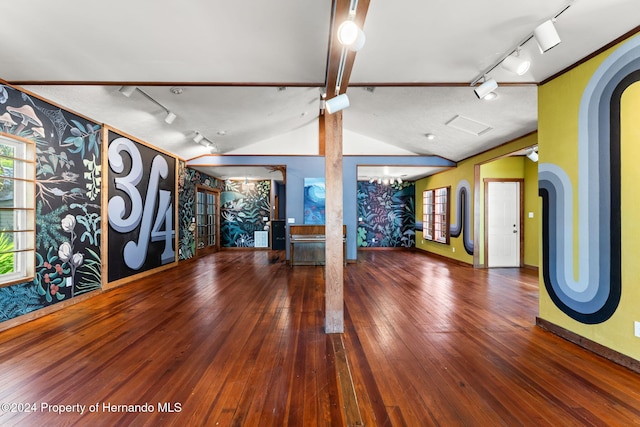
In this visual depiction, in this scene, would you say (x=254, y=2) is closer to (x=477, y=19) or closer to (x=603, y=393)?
(x=477, y=19)

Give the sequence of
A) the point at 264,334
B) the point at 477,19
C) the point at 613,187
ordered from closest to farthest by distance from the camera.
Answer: the point at 477,19
the point at 613,187
the point at 264,334

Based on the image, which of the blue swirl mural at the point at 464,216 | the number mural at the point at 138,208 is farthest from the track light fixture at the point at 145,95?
the blue swirl mural at the point at 464,216

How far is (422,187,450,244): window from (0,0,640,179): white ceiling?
145 inches

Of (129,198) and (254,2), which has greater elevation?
(254,2)

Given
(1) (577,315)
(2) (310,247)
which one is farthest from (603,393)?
(2) (310,247)

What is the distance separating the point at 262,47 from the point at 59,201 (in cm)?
324

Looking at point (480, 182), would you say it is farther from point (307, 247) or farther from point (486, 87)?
point (307, 247)

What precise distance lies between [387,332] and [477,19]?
2.77m

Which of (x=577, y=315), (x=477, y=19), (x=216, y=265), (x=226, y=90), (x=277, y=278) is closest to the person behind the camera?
(x=477, y=19)

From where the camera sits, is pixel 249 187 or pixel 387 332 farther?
pixel 249 187

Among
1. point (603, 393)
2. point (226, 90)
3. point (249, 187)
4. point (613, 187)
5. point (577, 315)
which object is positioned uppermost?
point (226, 90)

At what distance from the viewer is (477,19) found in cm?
204

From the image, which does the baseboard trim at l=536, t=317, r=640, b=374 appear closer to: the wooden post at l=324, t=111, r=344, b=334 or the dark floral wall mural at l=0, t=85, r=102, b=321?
the wooden post at l=324, t=111, r=344, b=334

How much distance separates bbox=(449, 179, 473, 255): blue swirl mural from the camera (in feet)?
20.9
